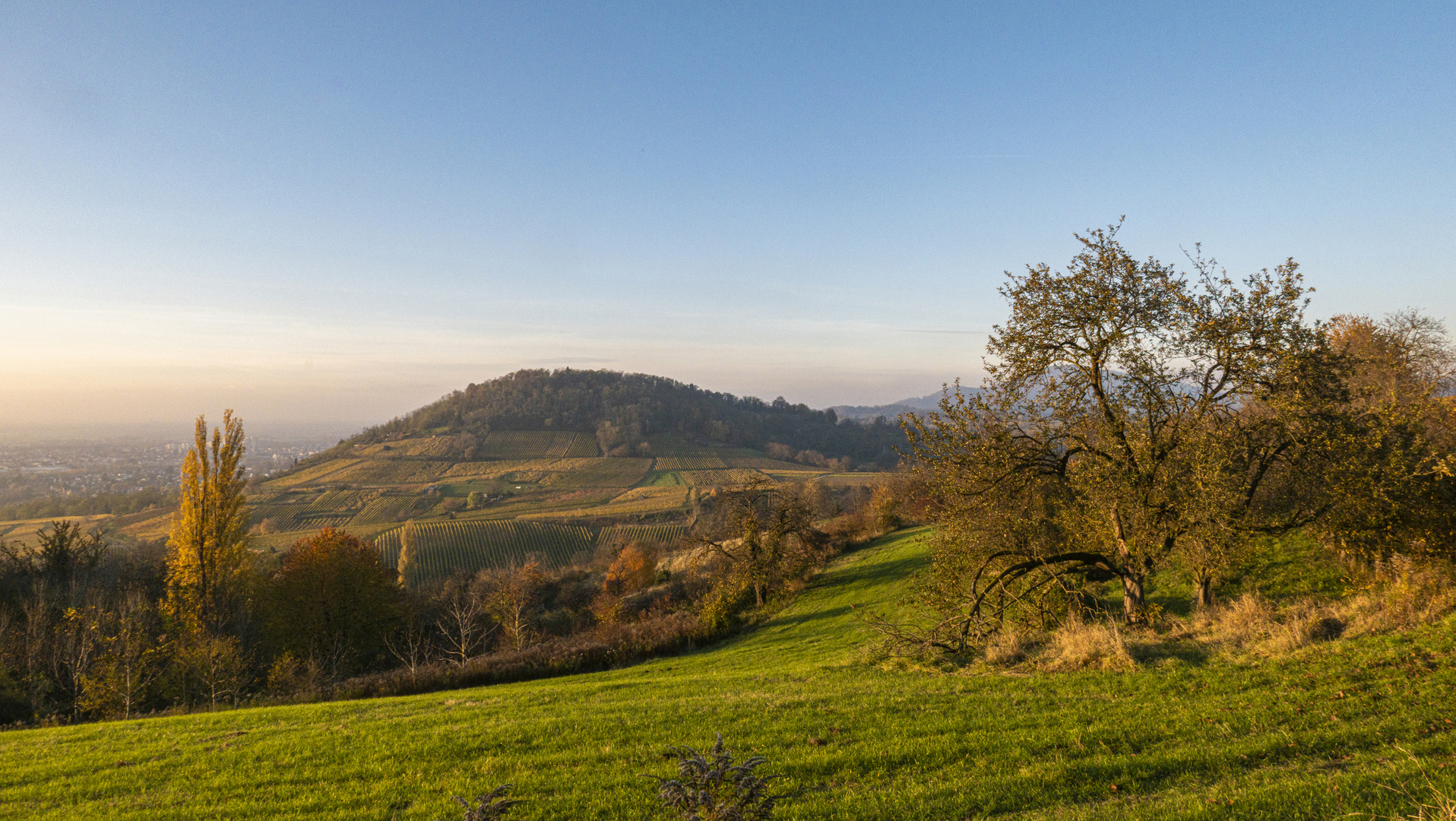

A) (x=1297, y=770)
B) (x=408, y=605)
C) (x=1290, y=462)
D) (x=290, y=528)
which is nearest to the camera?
(x=1297, y=770)

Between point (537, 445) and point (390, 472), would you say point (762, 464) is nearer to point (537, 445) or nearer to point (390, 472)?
point (537, 445)

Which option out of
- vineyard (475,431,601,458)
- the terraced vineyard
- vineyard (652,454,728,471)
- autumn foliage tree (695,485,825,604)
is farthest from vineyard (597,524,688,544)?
vineyard (475,431,601,458)

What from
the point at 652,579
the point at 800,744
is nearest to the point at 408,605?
the point at 652,579

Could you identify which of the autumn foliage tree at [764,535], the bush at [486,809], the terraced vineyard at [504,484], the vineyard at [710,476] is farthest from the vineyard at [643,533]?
the bush at [486,809]

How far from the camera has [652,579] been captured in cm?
6078

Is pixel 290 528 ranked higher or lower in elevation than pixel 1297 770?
lower

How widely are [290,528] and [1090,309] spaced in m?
121

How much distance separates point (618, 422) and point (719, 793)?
16766 centimetres

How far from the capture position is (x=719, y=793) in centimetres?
489

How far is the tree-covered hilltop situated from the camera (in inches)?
6496

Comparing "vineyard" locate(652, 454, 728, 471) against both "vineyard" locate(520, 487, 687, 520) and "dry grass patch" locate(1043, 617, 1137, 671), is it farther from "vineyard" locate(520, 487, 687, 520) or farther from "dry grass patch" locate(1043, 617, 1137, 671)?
"dry grass patch" locate(1043, 617, 1137, 671)

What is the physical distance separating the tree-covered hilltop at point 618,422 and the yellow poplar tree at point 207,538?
4707 inches

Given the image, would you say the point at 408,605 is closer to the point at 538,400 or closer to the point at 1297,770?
the point at 1297,770

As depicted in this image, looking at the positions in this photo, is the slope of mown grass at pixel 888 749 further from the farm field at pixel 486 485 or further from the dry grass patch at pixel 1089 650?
the farm field at pixel 486 485
